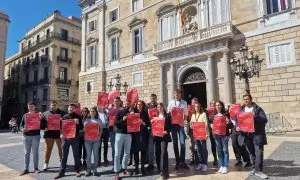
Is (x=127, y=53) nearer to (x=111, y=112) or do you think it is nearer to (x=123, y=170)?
(x=111, y=112)

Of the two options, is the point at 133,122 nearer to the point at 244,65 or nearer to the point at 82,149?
the point at 82,149

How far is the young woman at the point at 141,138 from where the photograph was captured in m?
6.49

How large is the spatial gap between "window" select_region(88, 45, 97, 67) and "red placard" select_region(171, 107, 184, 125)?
20.8 meters

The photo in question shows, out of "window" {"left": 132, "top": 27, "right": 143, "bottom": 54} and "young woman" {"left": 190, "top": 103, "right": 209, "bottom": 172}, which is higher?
"window" {"left": 132, "top": 27, "right": 143, "bottom": 54}

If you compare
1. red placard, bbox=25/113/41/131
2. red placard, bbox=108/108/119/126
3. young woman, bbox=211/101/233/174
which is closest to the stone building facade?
young woman, bbox=211/101/233/174

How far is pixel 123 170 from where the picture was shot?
259 inches

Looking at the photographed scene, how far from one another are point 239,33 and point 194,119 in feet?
37.9

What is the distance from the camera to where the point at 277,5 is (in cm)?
1552

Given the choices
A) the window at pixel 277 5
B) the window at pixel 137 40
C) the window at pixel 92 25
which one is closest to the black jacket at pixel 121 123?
the window at pixel 277 5

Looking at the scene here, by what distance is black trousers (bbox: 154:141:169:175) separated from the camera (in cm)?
604

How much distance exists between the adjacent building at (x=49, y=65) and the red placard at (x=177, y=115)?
34.6 metres

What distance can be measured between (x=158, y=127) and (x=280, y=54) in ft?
38.2

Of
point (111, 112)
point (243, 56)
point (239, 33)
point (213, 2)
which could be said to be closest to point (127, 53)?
point (213, 2)

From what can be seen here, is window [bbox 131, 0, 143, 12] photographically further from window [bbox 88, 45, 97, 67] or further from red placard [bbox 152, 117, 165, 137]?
red placard [bbox 152, 117, 165, 137]
